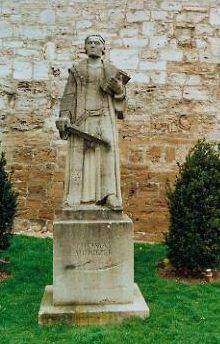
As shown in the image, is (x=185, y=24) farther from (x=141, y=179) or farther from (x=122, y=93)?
(x=122, y=93)

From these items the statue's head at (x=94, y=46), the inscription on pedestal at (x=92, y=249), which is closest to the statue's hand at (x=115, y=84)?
the statue's head at (x=94, y=46)

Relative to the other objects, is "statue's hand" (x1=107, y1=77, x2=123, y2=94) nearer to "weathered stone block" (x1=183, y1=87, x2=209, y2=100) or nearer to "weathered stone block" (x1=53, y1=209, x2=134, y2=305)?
"weathered stone block" (x1=53, y1=209, x2=134, y2=305)

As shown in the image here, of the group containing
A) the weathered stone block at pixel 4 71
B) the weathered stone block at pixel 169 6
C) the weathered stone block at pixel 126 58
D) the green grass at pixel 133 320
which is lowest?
the green grass at pixel 133 320

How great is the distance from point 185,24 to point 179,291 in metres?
5.21

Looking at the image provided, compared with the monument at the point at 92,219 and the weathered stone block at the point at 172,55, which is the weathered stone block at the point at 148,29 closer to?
the weathered stone block at the point at 172,55

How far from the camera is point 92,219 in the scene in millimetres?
5984

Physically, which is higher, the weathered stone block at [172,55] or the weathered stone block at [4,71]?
the weathered stone block at [172,55]

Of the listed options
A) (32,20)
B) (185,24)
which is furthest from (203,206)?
(32,20)

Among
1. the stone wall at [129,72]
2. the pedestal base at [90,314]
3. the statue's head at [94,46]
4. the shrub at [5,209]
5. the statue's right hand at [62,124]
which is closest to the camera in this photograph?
the pedestal base at [90,314]

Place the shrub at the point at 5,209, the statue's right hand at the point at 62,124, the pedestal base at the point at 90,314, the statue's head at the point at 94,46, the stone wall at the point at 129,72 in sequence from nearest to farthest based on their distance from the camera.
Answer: the pedestal base at the point at 90,314
the statue's right hand at the point at 62,124
the statue's head at the point at 94,46
the shrub at the point at 5,209
the stone wall at the point at 129,72

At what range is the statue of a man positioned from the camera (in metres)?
6.09

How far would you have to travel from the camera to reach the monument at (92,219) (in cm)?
588

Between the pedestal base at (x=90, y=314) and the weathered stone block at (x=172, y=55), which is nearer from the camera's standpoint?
the pedestal base at (x=90, y=314)

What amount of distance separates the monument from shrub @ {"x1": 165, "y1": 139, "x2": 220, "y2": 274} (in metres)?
1.74
